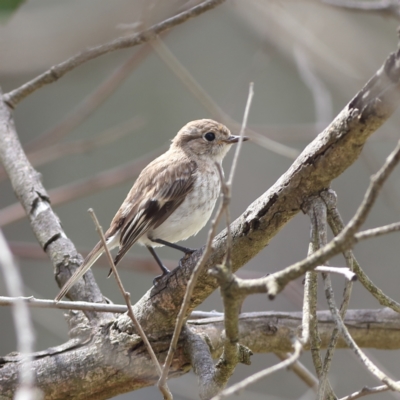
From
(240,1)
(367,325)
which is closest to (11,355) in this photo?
(367,325)

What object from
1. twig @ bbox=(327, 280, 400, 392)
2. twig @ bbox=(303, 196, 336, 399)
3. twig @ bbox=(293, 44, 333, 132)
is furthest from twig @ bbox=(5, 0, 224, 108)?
twig @ bbox=(327, 280, 400, 392)

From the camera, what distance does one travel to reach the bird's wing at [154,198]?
344cm

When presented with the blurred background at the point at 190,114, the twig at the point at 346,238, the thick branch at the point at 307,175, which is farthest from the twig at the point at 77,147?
the twig at the point at 346,238

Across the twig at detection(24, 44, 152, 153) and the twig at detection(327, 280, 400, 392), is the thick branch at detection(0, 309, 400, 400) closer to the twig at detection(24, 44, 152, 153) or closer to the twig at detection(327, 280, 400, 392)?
the twig at detection(327, 280, 400, 392)

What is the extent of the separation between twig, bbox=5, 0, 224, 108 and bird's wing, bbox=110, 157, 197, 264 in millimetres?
860

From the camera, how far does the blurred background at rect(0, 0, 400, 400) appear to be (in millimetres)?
4254

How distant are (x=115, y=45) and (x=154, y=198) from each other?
0.96 metres

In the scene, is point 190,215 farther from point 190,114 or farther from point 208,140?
point 190,114

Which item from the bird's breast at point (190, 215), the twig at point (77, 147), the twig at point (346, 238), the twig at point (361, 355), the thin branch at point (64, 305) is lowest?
the twig at point (361, 355)

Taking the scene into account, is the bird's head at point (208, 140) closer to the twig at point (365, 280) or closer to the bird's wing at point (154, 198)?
the bird's wing at point (154, 198)

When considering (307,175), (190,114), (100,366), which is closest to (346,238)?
A: (307,175)

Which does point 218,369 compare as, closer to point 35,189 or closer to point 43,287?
point 35,189

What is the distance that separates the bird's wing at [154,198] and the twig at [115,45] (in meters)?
0.86

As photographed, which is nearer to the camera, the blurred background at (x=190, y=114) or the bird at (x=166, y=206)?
the bird at (x=166, y=206)
